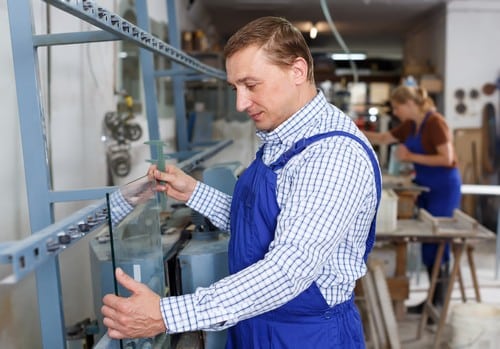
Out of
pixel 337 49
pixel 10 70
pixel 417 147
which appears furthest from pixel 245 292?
pixel 337 49

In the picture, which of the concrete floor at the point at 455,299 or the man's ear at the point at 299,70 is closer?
the man's ear at the point at 299,70

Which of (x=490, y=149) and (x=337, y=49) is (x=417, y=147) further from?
(x=337, y=49)

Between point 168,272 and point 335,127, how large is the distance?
0.56 meters

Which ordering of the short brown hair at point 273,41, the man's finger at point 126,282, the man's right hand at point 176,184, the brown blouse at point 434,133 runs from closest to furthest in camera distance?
1. the man's finger at point 126,282
2. the short brown hair at point 273,41
3. the man's right hand at point 176,184
4. the brown blouse at point 434,133

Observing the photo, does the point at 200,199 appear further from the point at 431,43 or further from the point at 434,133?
the point at 431,43

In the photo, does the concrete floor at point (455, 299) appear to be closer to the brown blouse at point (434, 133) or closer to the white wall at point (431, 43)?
the brown blouse at point (434, 133)

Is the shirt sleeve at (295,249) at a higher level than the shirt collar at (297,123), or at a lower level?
lower

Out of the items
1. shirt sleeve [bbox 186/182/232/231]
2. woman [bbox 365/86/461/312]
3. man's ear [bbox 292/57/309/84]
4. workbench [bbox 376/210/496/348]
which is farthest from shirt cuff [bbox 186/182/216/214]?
woman [bbox 365/86/461/312]

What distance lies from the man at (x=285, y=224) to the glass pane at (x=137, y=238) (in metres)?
0.08

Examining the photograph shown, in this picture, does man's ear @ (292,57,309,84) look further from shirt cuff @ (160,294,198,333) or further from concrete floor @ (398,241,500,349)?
concrete floor @ (398,241,500,349)

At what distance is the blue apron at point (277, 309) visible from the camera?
1111 millimetres

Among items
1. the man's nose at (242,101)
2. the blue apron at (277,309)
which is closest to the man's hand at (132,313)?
the blue apron at (277,309)

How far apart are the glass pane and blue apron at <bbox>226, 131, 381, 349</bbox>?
18 centimetres

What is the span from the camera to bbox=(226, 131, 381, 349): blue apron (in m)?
1.11
